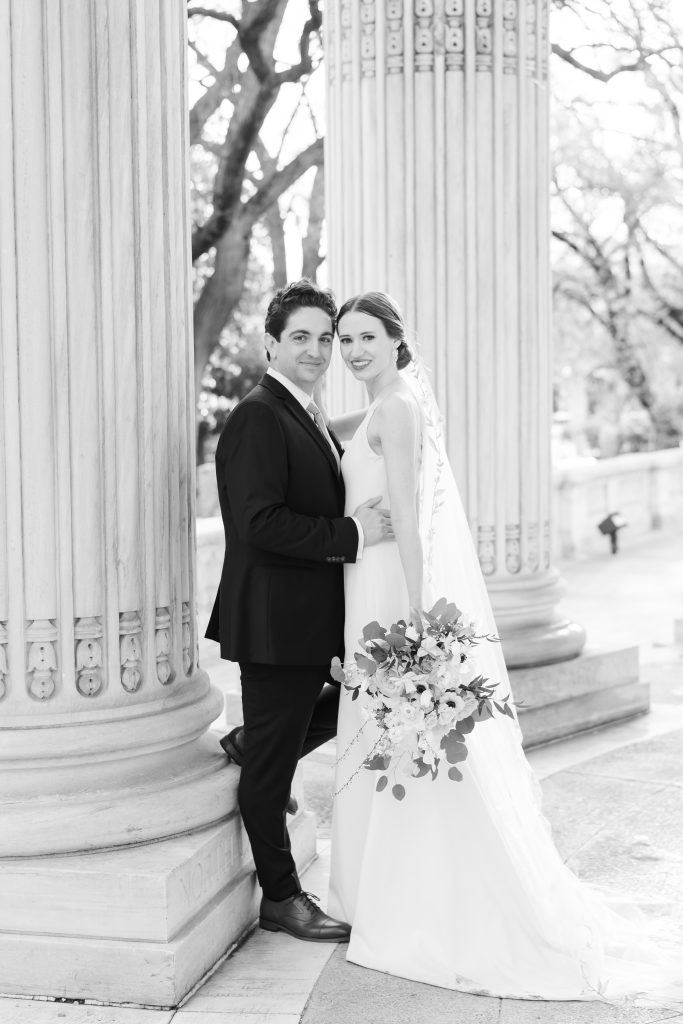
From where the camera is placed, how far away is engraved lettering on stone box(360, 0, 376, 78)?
7.12 m

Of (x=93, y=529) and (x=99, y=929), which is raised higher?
(x=93, y=529)

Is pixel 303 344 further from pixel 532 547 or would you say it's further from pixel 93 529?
pixel 532 547

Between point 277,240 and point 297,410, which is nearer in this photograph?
point 297,410

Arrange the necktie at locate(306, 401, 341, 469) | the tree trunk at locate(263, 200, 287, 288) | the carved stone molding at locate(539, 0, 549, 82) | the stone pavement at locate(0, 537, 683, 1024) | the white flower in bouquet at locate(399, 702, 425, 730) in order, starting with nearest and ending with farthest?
the stone pavement at locate(0, 537, 683, 1024)
the white flower in bouquet at locate(399, 702, 425, 730)
the necktie at locate(306, 401, 341, 469)
the carved stone molding at locate(539, 0, 549, 82)
the tree trunk at locate(263, 200, 287, 288)

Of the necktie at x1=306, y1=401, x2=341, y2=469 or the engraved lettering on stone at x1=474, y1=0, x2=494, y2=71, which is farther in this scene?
the engraved lettering on stone at x1=474, y1=0, x2=494, y2=71

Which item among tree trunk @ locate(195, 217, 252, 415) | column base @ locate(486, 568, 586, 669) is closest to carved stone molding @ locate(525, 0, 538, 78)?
column base @ locate(486, 568, 586, 669)

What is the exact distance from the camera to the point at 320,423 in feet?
15.3

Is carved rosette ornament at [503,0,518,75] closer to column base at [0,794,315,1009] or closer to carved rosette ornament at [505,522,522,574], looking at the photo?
carved rosette ornament at [505,522,522,574]

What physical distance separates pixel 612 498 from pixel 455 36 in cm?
1319

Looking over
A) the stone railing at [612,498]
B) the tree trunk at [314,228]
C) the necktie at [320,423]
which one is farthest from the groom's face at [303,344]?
the stone railing at [612,498]

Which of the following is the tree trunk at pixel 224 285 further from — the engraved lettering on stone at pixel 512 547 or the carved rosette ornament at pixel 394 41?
the engraved lettering on stone at pixel 512 547

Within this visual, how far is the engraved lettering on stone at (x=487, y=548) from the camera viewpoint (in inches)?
289

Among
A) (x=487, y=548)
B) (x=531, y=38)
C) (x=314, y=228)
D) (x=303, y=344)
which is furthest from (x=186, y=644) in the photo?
(x=314, y=228)

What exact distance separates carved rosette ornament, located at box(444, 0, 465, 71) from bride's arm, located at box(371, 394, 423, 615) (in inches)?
134
